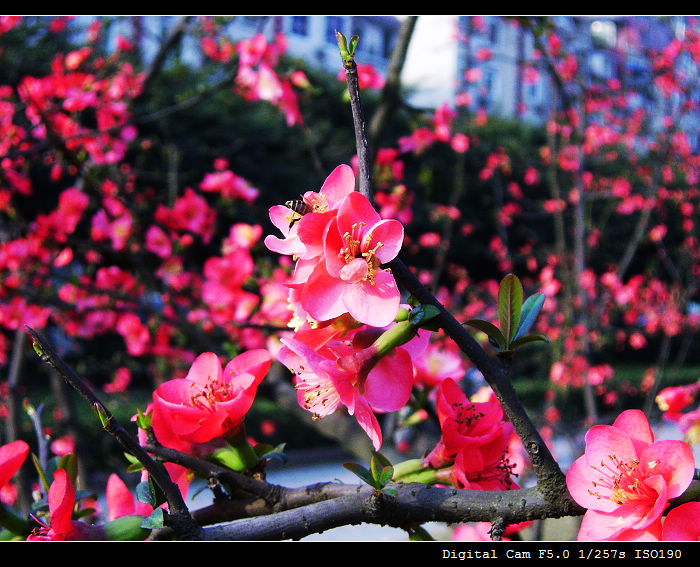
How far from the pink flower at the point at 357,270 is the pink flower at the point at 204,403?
6.3 inches

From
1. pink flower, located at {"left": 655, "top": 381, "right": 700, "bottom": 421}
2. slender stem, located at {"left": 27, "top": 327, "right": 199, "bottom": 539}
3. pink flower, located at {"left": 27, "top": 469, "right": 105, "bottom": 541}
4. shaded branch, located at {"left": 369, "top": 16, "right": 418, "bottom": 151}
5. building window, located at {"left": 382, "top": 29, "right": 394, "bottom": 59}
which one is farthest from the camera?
building window, located at {"left": 382, "top": 29, "right": 394, "bottom": 59}

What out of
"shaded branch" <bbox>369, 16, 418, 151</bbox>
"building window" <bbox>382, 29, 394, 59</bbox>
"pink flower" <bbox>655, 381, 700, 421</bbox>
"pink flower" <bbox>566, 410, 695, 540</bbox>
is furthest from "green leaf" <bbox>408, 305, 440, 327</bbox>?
"building window" <bbox>382, 29, 394, 59</bbox>

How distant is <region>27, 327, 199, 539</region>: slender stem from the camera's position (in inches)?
20.5

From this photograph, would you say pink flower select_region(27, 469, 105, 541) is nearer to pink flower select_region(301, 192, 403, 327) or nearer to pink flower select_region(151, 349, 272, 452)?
pink flower select_region(151, 349, 272, 452)

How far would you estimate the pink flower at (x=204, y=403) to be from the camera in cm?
66

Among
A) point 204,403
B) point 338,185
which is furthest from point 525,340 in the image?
point 204,403

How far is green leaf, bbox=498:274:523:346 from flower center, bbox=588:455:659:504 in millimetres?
153

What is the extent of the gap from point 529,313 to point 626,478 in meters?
0.19

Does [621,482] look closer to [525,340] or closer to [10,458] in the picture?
[525,340]

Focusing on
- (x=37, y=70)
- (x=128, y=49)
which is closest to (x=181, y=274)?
(x=128, y=49)

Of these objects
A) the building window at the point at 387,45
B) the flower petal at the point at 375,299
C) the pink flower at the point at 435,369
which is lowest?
the pink flower at the point at 435,369

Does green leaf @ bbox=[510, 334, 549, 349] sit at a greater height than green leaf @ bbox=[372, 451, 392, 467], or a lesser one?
greater

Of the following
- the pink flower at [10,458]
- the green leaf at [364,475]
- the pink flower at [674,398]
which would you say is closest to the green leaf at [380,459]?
the green leaf at [364,475]

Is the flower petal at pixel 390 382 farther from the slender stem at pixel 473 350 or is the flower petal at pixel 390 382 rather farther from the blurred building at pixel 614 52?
the blurred building at pixel 614 52
